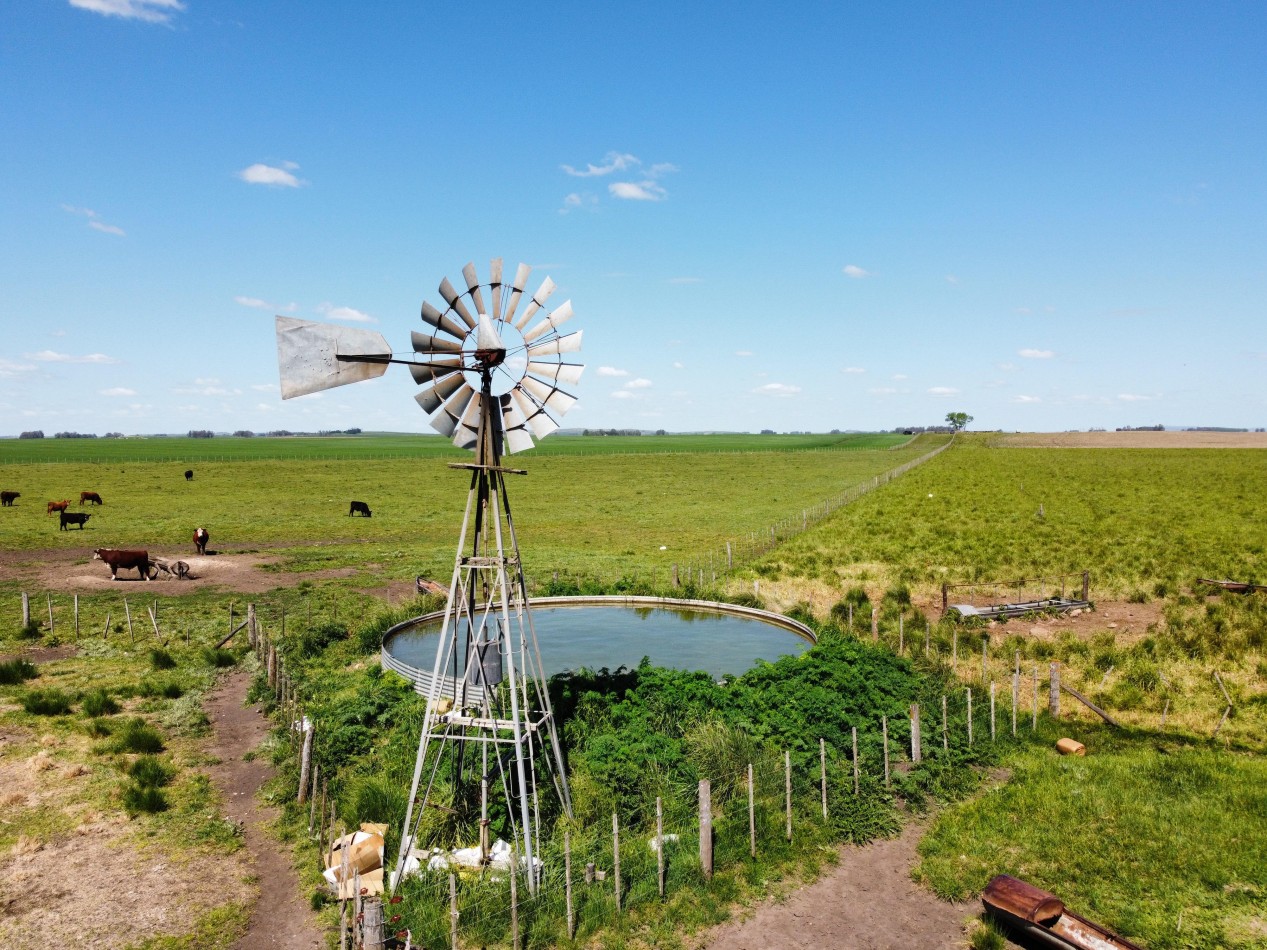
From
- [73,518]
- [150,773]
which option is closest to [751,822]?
[150,773]

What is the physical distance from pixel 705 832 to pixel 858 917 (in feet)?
7.47

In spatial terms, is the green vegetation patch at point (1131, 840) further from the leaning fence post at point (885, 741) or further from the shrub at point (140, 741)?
the shrub at point (140, 741)

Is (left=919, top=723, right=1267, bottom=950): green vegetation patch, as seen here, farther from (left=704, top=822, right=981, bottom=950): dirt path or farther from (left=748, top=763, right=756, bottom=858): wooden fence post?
(left=748, top=763, right=756, bottom=858): wooden fence post

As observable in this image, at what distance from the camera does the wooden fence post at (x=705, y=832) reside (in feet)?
35.8

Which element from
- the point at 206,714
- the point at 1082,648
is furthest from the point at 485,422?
the point at 1082,648

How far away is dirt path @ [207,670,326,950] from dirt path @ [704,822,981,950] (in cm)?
547

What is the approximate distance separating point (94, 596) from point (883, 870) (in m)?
30.0

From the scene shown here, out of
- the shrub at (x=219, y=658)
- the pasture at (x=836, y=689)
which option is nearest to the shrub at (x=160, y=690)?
the pasture at (x=836, y=689)

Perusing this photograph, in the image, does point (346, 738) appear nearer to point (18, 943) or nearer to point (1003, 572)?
point (18, 943)

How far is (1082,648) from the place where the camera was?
70.3ft

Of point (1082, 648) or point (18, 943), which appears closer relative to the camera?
point (18, 943)

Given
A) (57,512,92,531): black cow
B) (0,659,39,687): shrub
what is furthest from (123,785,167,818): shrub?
(57,512,92,531): black cow

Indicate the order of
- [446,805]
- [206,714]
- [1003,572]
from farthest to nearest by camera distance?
[1003,572] < [206,714] < [446,805]

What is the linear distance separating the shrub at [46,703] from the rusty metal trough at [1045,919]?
19.3 metres
